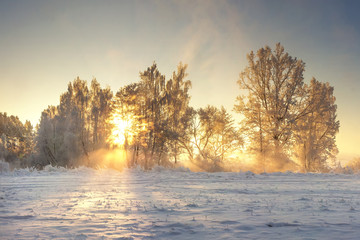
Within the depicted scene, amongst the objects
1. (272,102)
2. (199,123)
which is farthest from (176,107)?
(272,102)

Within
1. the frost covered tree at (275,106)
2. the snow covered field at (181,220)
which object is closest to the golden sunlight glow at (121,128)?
the frost covered tree at (275,106)

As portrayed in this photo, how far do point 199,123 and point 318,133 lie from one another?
37.0ft

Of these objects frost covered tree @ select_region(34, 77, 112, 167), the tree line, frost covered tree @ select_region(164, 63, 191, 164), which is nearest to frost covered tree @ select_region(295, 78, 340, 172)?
the tree line

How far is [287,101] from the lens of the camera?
2000 cm

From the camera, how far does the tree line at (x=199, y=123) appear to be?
66.1 ft

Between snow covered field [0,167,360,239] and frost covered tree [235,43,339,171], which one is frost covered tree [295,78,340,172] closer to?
frost covered tree [235,43,339,171]

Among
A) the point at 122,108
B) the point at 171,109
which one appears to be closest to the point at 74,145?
the point at 122,108

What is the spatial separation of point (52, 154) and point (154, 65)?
17290mm

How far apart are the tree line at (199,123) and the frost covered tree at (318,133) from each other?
3.5 inches

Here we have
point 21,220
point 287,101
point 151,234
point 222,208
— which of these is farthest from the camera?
point 287,101

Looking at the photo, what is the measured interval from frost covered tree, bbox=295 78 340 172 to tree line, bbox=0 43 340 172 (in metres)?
0.09

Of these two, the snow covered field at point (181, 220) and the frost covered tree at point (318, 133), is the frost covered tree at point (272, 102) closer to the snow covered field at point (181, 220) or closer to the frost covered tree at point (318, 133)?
the frost covered tree at point (318, 133)

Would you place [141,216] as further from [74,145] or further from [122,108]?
[74,145]

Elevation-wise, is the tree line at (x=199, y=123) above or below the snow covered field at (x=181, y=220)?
above
